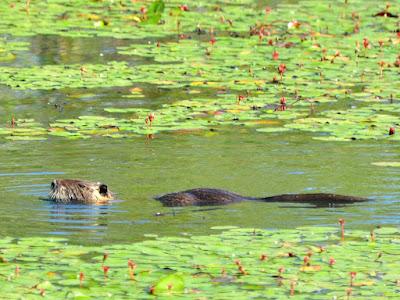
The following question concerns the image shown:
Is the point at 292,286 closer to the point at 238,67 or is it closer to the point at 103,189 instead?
the point at 103,189

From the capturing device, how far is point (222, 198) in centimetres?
1121

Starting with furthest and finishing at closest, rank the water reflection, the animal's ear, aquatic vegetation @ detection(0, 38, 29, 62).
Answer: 1. aquatic vegetation @ detection(0, 38, 29, 62)
2. the animal's ear
3. the water reflection

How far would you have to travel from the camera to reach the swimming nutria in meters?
11.0

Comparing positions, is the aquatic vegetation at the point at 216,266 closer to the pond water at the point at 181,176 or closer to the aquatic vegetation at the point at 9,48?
the pond water at the point at 181,176

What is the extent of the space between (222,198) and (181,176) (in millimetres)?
1157

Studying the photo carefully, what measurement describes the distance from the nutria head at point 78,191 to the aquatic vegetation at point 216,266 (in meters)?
1.79

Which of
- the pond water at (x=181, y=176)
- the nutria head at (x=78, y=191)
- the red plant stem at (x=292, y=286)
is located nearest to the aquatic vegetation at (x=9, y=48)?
the pond water at (x=181, y=176)

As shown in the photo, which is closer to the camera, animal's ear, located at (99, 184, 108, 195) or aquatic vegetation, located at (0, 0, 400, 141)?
animal's ear, located at (99, 184, 108, 195)

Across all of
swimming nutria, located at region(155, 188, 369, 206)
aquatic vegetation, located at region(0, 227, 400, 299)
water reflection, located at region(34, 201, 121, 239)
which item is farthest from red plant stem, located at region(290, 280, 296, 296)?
swimming nutria, located at region(155, 188, 369, 206)

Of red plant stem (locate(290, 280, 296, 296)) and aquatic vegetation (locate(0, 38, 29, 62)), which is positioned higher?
aquatic vegetation (locate(0, 38, 29, 62))

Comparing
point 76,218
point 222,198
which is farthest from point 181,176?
point 76,218

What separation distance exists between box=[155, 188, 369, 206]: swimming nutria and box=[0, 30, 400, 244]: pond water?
123 mm

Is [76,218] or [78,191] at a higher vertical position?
[78,191]

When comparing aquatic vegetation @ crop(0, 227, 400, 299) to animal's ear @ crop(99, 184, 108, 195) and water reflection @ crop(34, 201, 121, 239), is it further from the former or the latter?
animal's ear @ crop(99, 184, 108, 195)
